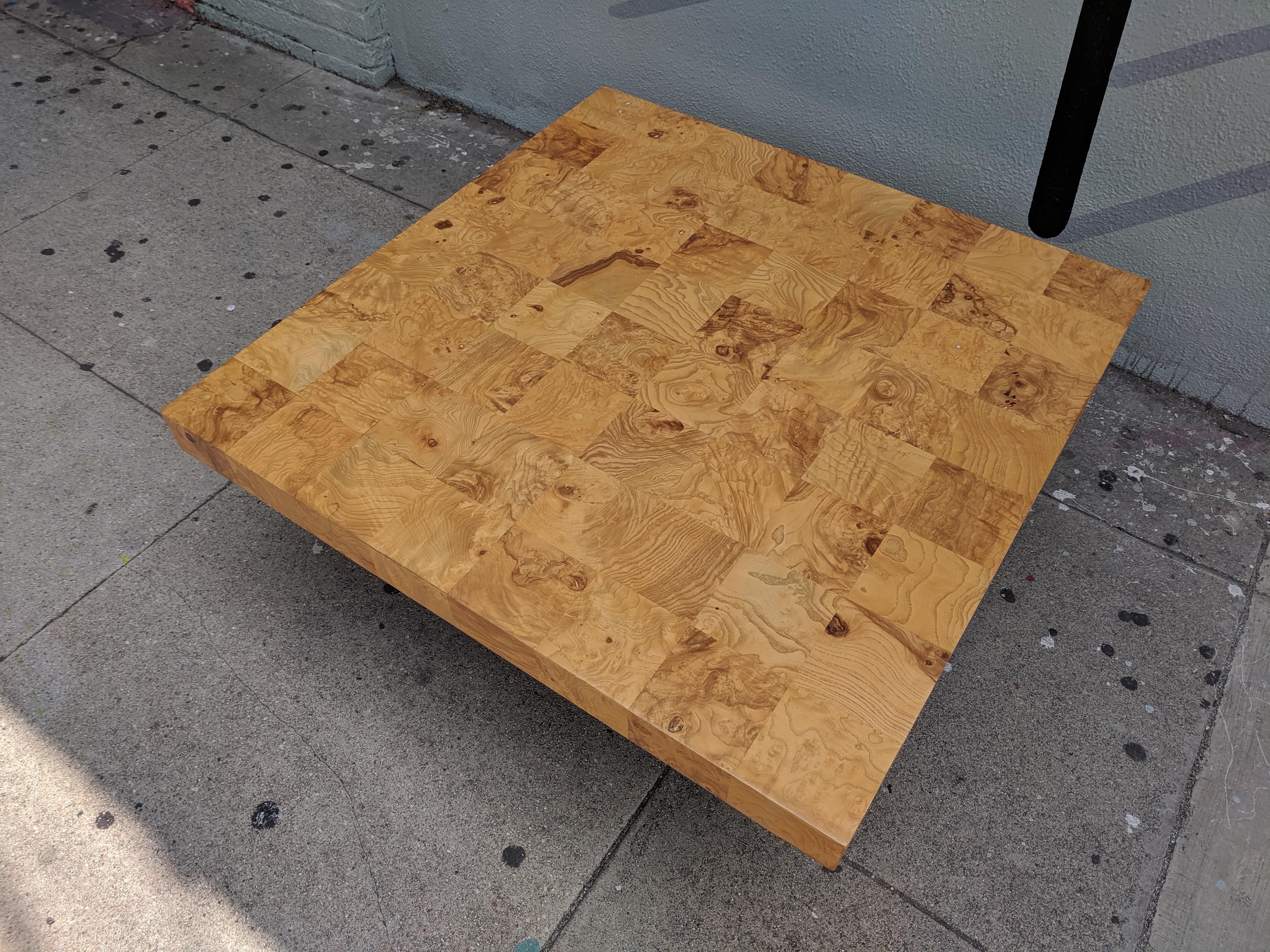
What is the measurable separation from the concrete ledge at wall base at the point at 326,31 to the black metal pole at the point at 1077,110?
2.70 metres

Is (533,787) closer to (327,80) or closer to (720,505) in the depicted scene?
(720,505)

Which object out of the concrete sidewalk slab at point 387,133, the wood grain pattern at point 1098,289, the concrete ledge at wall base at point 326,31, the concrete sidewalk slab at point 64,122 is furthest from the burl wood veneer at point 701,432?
the concrete sidewalk slab at point 64,122

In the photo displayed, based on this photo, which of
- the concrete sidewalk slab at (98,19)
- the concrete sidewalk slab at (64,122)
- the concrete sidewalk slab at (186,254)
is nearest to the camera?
→ the concrete sidewalk slab at (186,254)

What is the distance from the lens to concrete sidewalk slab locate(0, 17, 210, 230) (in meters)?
2.98

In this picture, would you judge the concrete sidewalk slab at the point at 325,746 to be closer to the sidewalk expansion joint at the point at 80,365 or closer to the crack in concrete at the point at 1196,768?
the sidewalk expansion joint at the point at 80,365

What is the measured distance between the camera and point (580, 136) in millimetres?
2340

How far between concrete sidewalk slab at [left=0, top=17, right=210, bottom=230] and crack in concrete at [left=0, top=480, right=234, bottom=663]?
1411 millimetres

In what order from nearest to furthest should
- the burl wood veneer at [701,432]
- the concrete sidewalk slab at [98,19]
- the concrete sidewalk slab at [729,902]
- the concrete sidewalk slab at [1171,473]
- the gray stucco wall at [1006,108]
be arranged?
the burl wood veneer at [701,432] < the concrete sidewalk slab at [729,902] < the gray stucco wall at [1006,108] < the concrete sidewalk slab at [1171,473] < the concrete sidewalk slab at [98,19]

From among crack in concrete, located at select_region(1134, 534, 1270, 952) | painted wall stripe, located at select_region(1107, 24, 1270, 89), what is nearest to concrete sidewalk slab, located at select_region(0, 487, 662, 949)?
crack in concrete, located at select_region(1134, 534, 1270, 952)

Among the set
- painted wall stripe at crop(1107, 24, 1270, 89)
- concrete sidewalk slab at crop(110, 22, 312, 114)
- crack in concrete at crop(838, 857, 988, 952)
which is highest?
painted wall stripe at crop(1107, 24, 1270, 89)

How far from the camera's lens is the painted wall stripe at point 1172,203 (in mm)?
2004

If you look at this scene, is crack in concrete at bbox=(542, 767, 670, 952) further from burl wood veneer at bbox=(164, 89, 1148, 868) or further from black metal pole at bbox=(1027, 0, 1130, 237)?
black metal pole at bbox=(1027, 0, 1130, 237)

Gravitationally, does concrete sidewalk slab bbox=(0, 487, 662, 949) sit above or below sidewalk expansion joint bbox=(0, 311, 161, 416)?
below

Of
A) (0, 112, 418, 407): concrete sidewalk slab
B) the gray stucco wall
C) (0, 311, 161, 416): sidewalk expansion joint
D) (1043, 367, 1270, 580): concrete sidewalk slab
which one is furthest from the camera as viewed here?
(0, 112, 418, 407): concrete sidewalk slab
